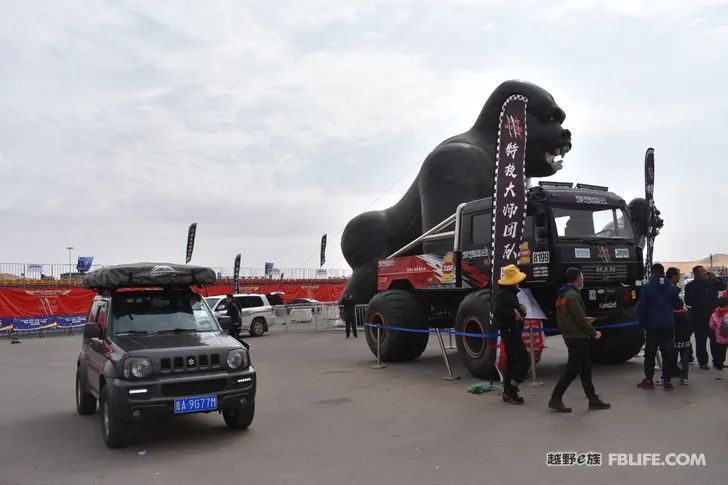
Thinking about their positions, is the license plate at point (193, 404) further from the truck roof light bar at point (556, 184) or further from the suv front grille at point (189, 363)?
the truck roof light bar at point (556, 184)

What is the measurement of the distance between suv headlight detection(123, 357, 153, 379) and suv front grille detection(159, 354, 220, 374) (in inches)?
5.2

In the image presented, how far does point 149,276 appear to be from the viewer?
26.0ft

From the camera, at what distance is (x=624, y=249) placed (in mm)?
11062

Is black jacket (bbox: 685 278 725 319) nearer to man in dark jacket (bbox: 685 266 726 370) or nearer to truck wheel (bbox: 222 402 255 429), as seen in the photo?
man in dark jacket (bbox: 685 266 726 370)

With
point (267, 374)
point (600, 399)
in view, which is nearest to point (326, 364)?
point (267, 374)

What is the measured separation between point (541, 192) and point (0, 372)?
12106mm

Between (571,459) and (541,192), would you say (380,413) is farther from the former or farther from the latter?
(541,192)

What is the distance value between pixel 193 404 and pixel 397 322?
6.98 m

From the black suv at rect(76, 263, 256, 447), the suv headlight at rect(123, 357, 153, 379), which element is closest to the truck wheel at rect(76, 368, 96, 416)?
the black suv at rect(76, 263, 256, 447)

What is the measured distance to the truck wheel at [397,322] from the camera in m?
13.2

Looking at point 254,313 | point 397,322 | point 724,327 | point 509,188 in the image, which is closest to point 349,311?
point 254,313

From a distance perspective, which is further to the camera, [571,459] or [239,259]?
[239,259]

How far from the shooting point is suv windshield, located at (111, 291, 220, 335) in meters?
7.73

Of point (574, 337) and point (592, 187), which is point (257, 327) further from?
point (574, 337)
